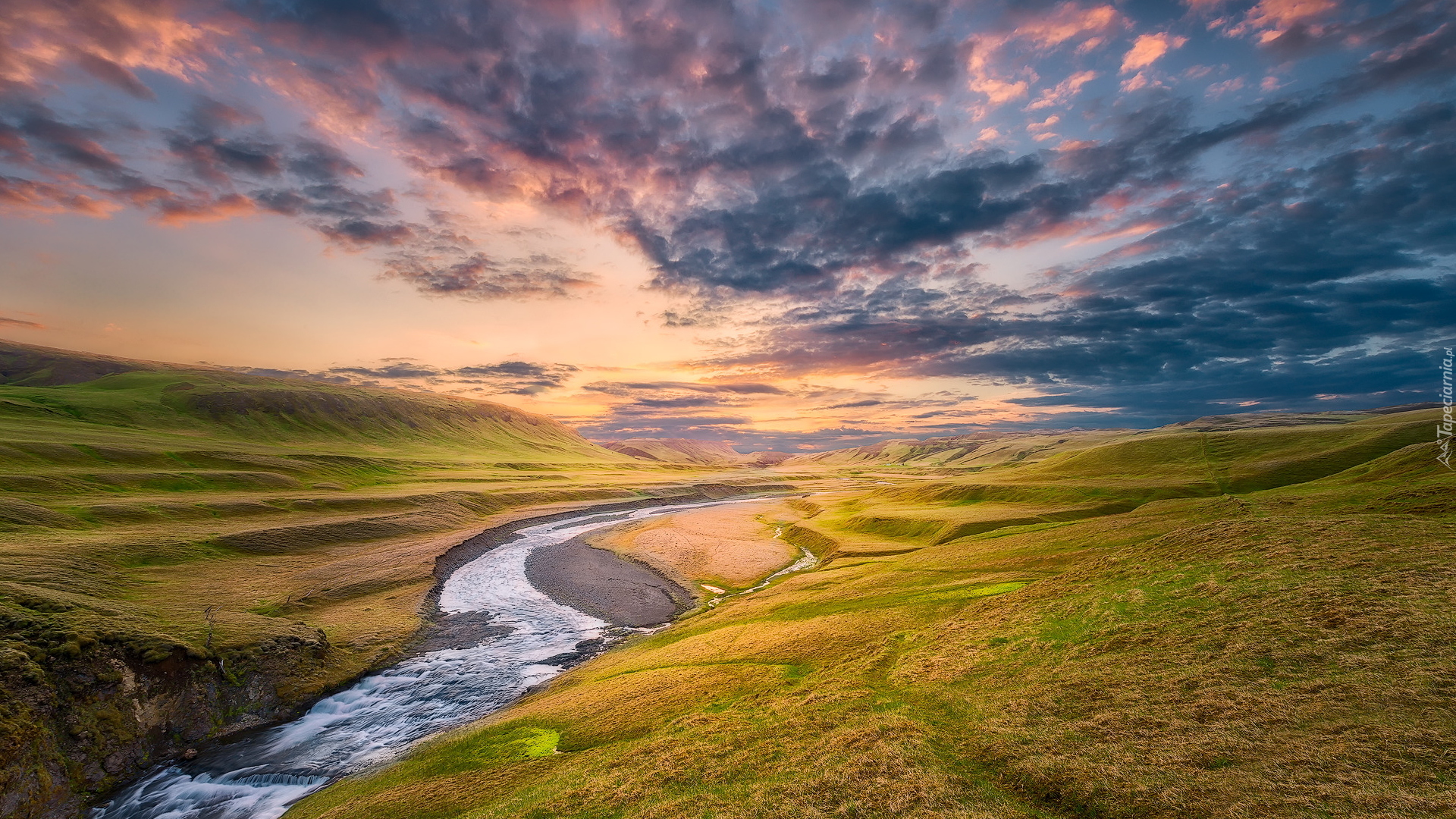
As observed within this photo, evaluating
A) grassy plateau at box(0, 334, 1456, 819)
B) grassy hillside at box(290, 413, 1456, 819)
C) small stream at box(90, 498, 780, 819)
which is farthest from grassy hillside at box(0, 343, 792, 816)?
grassy hillside at box(290, 413, 1456, 819)

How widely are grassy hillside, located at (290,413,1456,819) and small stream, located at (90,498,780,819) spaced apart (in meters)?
3.48

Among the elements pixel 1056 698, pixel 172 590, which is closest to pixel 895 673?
pixel 1056 698

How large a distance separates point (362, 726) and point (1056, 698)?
119 feet

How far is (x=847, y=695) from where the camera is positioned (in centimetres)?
2306

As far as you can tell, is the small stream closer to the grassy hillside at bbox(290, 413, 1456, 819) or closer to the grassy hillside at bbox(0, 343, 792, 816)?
the grassy hillside at bbox(0, 343, 792, 816)

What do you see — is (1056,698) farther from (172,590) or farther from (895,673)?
(172,590)

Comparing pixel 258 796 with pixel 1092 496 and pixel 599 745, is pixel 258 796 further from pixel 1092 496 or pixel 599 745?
pixel 1092 496

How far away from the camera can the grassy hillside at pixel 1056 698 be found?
13.9 meters

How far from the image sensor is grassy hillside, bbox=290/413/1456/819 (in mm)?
13906

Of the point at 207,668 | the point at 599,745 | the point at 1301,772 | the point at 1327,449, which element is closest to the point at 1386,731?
the point at 1301,772

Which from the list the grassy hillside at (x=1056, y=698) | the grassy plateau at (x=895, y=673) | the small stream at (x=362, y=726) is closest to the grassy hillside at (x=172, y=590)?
the grassy plateau at (x=895, y=673)

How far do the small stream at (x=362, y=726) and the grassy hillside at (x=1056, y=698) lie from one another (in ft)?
11.4

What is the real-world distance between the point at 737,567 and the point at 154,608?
173 ft

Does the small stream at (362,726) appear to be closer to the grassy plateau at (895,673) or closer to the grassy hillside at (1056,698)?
the grassy plateau at (895,673)
